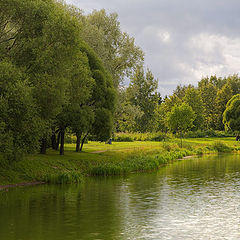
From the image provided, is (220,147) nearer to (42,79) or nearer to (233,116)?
(233,116)

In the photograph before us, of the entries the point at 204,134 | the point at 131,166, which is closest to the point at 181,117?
the point at 204,134

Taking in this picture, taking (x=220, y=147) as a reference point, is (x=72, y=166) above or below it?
below

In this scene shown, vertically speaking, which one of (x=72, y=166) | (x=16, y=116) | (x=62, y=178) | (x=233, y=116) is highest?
(x=233, y=116)

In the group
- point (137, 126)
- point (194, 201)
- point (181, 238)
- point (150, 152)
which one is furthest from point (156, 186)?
point (137, 126)

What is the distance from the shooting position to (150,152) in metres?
48.1

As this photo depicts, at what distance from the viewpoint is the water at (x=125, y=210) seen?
15281 millimetres

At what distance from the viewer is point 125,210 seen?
19828mm

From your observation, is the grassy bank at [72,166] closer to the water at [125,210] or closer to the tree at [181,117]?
the water at [125,210]

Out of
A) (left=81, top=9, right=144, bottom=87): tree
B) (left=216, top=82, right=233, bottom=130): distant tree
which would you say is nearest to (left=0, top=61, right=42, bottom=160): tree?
(left=81, top=9, right=144, bottom=87): tree

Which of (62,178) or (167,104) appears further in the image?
(167,104)

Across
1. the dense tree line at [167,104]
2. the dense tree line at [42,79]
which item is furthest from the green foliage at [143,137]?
the dense tree line at [42,79]

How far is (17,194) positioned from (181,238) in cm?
1271

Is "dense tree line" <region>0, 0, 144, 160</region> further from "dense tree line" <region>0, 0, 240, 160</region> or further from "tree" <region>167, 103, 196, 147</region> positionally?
"tree" <region>167, 103, 196, 147</region>

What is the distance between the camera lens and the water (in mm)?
15281
